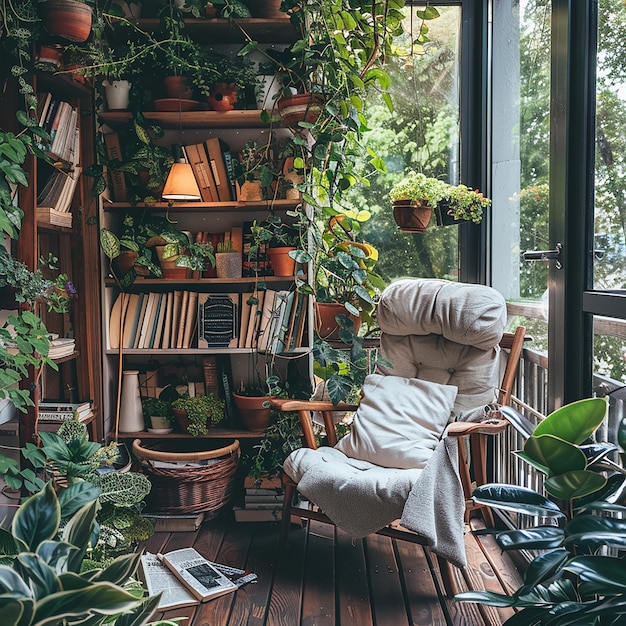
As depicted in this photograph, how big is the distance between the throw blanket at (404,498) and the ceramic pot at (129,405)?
109 centimetres

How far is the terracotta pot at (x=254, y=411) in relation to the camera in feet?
10.7

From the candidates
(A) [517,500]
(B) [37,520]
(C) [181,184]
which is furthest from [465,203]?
(B) [37,520]

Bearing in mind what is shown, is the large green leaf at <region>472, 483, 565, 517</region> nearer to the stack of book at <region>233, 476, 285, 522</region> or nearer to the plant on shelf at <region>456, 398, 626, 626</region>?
the plant on shelf at <region>456, 398, 626, 626</region>

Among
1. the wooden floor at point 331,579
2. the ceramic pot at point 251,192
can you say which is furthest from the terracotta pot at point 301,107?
the wooden floor at point 331,579

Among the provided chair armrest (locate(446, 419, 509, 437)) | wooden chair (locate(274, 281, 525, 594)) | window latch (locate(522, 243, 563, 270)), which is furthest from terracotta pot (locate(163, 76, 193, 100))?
chair armrest (locate(446, 419, 509, 437))

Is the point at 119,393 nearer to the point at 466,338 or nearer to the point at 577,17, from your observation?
the point at 466,338

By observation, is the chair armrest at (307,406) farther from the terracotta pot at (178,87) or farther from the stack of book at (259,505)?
the terracotta pot at (178,87)

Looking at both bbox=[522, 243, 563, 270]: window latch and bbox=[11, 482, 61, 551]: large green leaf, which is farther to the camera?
bbox=[522, 243, 563, 270]: window latch

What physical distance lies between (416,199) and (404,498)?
4.59 feet

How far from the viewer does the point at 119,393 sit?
3303 mm

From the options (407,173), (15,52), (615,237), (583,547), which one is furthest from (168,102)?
(583,547)

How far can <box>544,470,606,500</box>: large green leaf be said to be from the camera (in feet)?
3.52

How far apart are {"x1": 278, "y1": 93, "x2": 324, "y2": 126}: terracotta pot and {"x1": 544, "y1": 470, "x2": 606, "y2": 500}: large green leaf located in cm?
226

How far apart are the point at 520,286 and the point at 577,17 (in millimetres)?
1133
